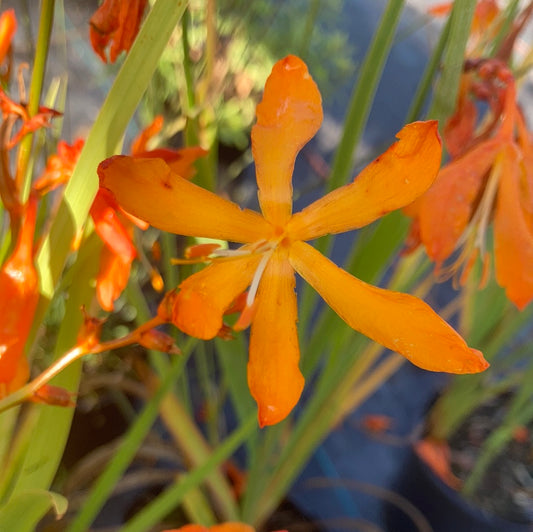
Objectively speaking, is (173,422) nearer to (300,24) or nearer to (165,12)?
(165,12)

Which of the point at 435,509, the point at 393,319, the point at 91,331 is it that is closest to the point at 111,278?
the point at 91,331

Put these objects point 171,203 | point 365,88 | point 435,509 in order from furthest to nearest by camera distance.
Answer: point 435,509
point 365,88
point 171,203

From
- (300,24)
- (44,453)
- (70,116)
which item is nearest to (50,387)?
(44,453)

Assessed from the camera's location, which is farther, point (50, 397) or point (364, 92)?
point (364, 92)

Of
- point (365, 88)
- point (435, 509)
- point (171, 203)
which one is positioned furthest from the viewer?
point (435, 509)

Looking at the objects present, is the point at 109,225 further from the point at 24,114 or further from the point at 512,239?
the point at 512,239

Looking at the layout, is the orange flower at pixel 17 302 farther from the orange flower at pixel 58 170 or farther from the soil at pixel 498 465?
the soil at pixel 498 465

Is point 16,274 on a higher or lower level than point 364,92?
lower
